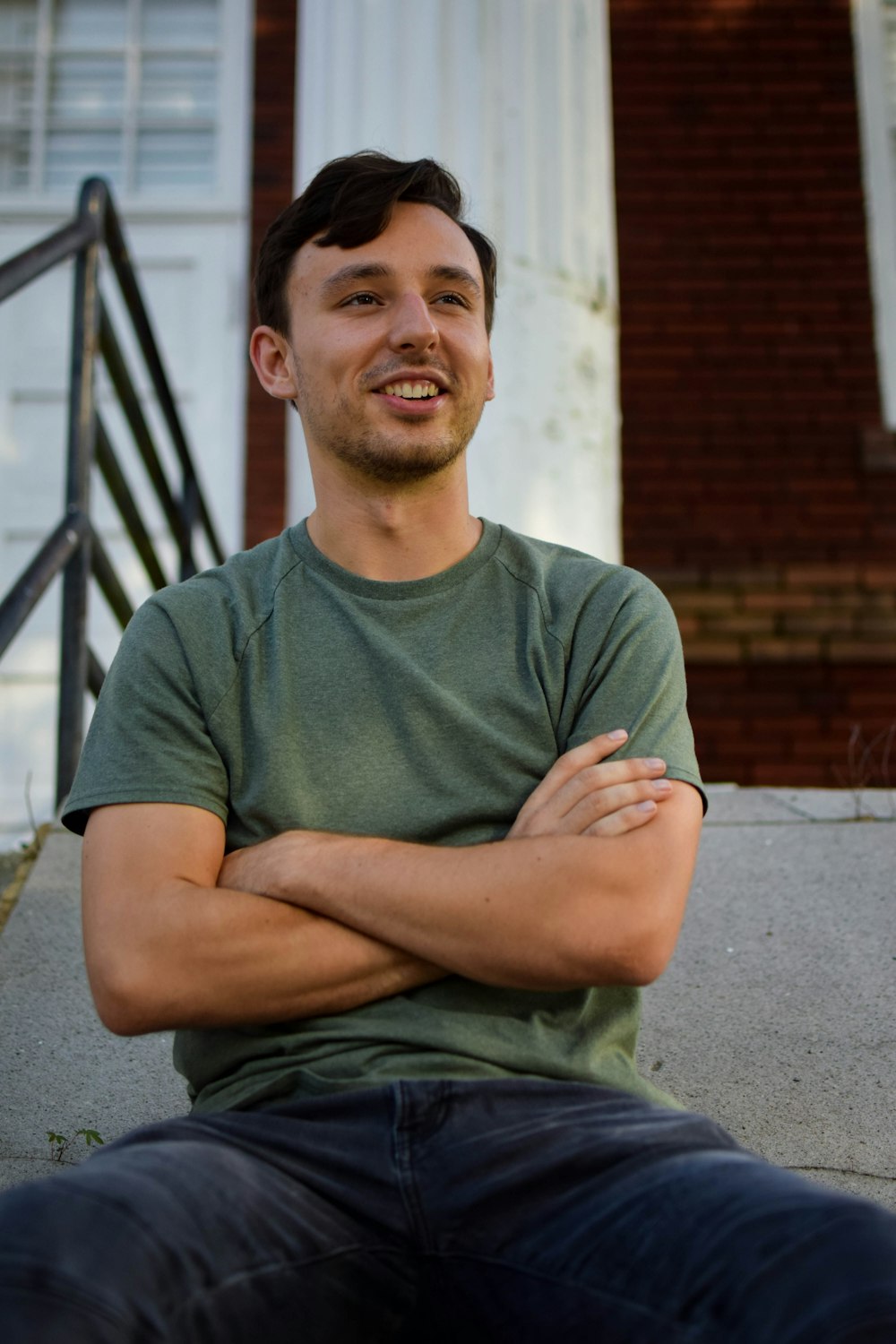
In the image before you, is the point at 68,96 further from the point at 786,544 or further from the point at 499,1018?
the point at 499,1018

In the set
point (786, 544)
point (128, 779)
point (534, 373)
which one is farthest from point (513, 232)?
point (786, 544)

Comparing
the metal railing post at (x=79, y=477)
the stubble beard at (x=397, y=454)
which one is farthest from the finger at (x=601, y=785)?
the metal railing post at (x=79, y=477)

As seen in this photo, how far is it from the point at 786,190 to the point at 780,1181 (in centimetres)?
560

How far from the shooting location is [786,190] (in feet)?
19.8

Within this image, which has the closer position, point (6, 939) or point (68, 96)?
point (6, 939)

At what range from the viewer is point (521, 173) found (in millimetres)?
3576

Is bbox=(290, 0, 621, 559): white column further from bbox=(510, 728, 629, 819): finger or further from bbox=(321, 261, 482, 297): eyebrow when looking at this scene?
bbox=(510, 728, 629, 819): finger

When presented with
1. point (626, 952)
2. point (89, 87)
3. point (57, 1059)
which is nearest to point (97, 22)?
point (89, 87)

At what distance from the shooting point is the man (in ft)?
3.79

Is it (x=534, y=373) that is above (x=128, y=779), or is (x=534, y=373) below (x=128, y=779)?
above

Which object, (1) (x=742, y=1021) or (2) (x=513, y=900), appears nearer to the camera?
(2) (x=513, y=900)

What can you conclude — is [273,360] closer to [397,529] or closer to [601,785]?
[397,529]

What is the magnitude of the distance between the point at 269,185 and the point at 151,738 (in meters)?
4.88

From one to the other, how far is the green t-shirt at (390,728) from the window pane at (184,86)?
5025 millimetres
